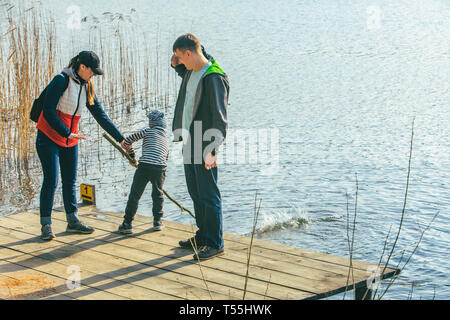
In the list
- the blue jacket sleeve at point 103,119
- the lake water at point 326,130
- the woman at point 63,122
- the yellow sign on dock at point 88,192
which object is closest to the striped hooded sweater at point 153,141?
the blue jacket sleeve at point 103,119

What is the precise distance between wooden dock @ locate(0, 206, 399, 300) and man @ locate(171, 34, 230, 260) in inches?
11.1

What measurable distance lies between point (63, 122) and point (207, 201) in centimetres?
129

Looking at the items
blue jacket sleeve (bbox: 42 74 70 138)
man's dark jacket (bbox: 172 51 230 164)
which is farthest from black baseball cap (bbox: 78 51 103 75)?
man's dark jacket (bbox: 172 51 230 164)

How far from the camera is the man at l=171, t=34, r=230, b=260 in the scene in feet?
14.2

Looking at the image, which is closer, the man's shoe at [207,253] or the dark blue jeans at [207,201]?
the dark blue jeans at [207,201]

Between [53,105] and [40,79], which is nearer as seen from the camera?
[53,105]

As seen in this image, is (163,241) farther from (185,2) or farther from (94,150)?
(185,2)

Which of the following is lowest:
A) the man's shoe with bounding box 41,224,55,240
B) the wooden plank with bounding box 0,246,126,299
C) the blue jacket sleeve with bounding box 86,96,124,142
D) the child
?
the wooden plank with bounding box 0,246,126,299

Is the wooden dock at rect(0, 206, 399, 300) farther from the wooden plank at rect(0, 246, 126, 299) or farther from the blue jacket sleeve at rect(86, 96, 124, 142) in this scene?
the blue jacket sleeve at rect(86, 96, 124, 142)

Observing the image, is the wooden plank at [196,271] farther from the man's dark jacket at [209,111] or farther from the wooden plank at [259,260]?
the man's dark jacket at [209,111]

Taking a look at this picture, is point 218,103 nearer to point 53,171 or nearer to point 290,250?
point 290,250

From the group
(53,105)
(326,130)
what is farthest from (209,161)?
(326,130)

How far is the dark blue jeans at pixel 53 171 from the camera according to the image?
4.85 metres

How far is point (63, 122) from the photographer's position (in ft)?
15.9
